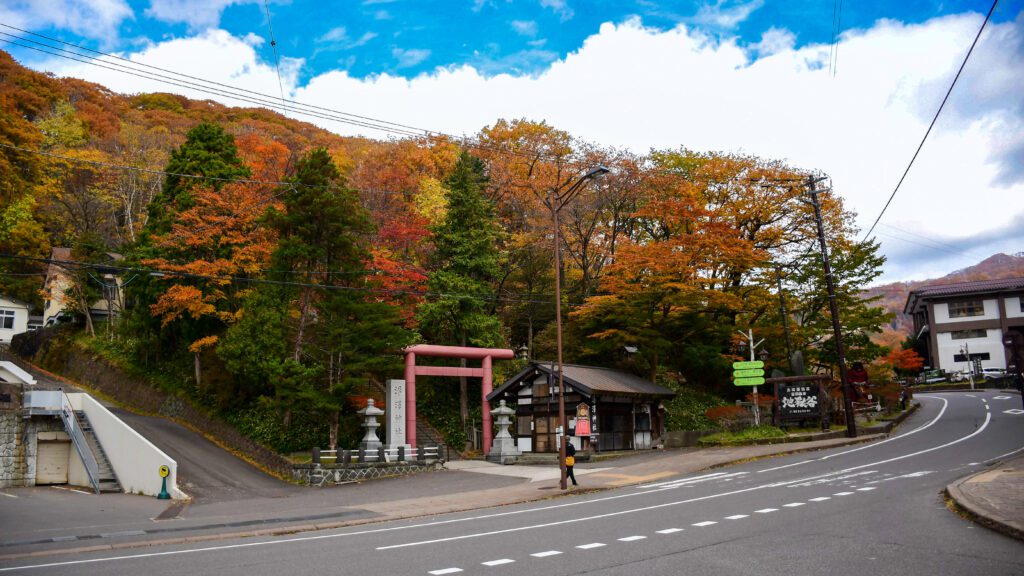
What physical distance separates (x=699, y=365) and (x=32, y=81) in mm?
64441

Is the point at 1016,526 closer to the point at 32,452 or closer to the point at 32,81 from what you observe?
the point at 32,452

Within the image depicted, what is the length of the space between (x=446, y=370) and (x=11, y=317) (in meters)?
43.7

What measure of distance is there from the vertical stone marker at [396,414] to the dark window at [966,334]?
65001mm

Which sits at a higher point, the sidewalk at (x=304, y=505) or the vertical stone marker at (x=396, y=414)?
the vertical stone marker at (x=396, y=414)

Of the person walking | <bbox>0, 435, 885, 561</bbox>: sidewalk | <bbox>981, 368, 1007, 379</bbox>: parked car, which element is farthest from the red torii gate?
<bbox>981, 368, 1007, 379</bbox>: parked car

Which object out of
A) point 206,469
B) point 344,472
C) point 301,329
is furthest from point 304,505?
point 301,329

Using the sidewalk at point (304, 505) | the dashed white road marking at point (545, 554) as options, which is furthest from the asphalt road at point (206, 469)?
the dashed white road marking at point (545, 554)

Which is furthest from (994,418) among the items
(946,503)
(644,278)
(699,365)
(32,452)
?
(32,452)

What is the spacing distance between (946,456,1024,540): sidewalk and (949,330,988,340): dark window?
201 feet

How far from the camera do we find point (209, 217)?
3206 centimetres

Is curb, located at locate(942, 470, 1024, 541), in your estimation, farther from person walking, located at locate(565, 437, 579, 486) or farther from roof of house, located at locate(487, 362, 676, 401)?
roof of house, located at locate(487, 362, 676, 401)

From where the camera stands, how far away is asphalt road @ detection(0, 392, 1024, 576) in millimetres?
8914

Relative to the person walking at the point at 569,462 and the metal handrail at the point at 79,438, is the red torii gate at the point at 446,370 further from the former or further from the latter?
the metal handrail at the point at 79,438

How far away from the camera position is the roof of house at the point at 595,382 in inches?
1180
